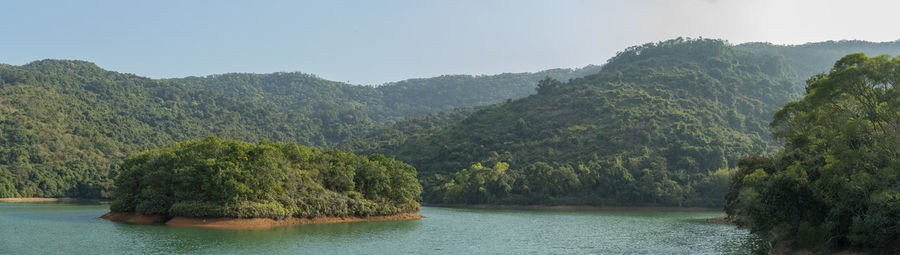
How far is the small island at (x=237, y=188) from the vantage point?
164 ft

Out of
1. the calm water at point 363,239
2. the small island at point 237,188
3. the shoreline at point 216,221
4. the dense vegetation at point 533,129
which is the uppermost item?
the dense vegetation at point 533,129

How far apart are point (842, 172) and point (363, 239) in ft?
94.9

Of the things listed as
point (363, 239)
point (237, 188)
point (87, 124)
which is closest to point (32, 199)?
point (87, 124)

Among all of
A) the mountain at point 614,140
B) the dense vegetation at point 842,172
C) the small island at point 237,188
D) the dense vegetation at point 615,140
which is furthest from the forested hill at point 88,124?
the dense vegetation at point 842,172

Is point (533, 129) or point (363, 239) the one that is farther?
point (533, 129)

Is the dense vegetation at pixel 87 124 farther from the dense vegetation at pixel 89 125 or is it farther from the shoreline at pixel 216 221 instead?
the shoreline at pixel 216 221

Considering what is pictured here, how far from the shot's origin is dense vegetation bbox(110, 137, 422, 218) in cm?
5031

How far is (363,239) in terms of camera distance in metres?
43.6

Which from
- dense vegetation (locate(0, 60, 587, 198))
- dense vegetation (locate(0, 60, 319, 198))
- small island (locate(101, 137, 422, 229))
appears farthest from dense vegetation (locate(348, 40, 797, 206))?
dense vegetation (locate(0, 60, 319, 198))

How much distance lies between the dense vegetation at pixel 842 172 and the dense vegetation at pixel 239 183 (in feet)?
122

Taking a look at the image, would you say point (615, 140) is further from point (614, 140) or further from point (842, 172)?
point (842, 172)

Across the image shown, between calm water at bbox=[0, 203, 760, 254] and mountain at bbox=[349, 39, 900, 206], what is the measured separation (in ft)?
143

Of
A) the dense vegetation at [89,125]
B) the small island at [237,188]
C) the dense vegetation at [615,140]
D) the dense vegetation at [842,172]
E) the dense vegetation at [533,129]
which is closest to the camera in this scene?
the dense vegetation at [842,172]

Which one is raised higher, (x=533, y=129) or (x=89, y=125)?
(x=89, y=125)
